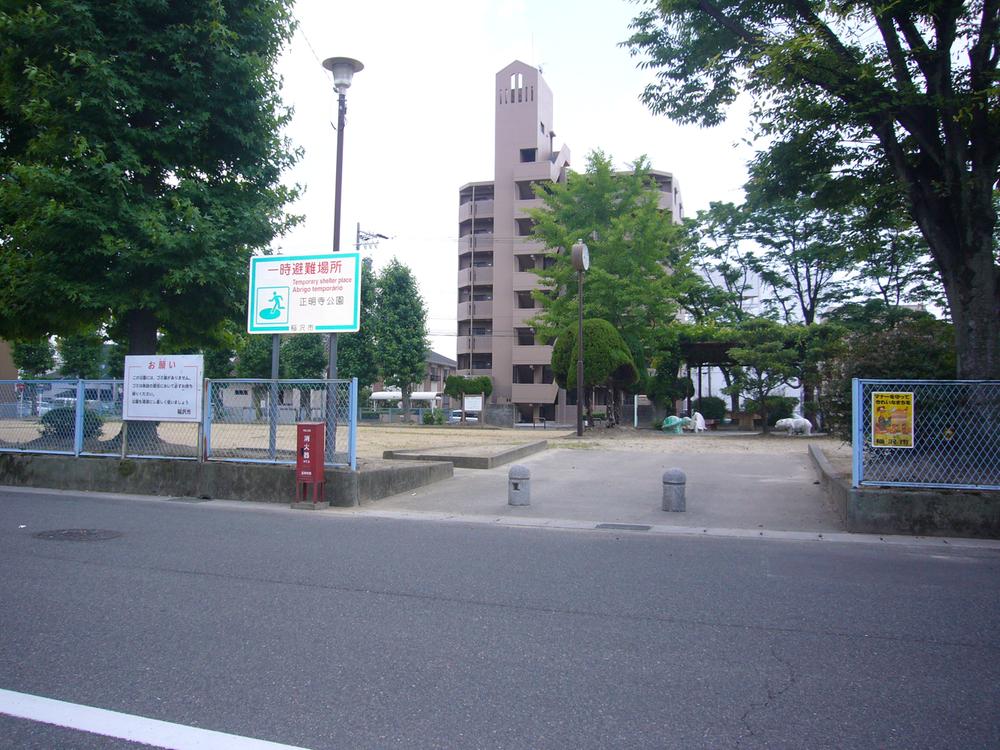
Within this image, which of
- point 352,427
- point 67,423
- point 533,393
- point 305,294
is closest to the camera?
point 352,427

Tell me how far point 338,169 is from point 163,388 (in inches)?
188

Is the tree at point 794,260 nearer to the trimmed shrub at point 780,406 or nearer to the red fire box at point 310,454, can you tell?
the trimmed shrub at point 780,406

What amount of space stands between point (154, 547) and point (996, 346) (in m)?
11.0

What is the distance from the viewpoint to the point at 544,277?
116 ft

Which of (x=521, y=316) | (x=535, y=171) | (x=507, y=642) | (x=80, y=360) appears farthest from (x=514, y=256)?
(x=507, y=642)

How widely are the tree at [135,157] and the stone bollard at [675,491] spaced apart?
860 centimetres

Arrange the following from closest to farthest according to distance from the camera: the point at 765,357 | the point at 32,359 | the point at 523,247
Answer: the point at 765,357
the point at 32,359
the point at 523,247

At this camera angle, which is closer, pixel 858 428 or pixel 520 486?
pixel 858 428

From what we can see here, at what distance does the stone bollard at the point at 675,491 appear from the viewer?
10273 millimetres

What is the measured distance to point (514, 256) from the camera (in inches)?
2083

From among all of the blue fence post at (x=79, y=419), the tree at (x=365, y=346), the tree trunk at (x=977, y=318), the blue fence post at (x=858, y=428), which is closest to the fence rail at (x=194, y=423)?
the blue fence post at (x=79, y=419)

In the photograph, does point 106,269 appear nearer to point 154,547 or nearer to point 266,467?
point 266,467

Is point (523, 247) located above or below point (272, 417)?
above

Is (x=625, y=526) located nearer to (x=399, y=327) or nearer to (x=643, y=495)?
(x=643, y=495)
